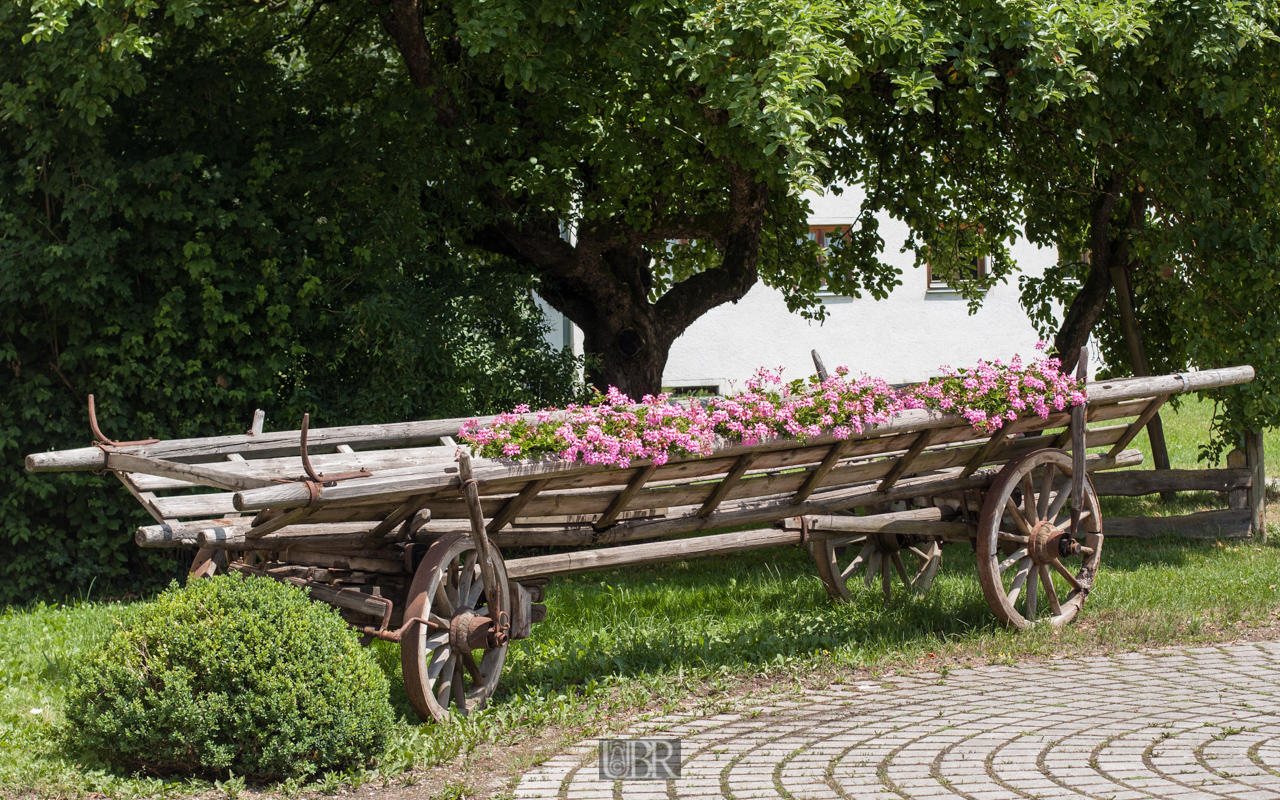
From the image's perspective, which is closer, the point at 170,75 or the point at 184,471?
the point at 184,471

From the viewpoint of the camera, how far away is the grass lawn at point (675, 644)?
4.20 metres

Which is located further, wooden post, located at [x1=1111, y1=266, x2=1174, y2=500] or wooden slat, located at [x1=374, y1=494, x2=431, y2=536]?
wooden post, located at [x1=1111, y1=266, x2=1174, y2=500]

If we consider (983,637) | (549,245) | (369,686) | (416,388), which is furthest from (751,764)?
(549,245)

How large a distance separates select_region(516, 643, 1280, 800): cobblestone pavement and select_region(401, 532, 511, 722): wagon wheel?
56 cm

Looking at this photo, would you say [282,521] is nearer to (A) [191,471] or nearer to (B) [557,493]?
(A) [191,471]

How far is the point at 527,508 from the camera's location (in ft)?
15.7

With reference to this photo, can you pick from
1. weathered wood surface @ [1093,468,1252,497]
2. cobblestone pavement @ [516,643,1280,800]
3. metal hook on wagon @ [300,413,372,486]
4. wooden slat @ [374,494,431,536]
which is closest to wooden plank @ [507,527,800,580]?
wooden slat @ [374,494,431,536]

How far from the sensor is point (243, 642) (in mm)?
→ 4016

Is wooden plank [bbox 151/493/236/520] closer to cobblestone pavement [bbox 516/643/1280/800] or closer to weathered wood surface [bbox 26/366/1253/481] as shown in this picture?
weathered wood surface [bbox 26/366/1253/481]

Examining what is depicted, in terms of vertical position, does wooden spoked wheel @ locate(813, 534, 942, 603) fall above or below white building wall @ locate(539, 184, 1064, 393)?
below

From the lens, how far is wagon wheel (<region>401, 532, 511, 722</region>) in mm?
4289

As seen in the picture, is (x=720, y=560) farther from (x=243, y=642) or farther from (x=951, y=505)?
(x=243, y=642)

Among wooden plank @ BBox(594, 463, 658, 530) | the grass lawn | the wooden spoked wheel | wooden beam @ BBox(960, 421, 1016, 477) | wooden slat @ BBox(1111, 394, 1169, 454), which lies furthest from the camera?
the wooden spoked wheel

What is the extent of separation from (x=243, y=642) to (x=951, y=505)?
3.86m
